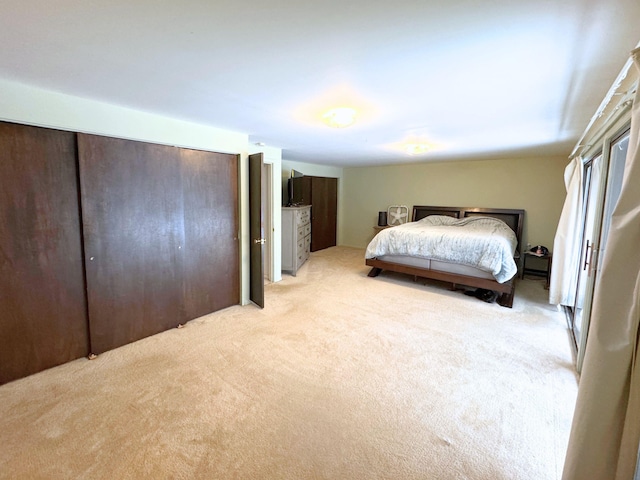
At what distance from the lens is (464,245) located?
162 inches

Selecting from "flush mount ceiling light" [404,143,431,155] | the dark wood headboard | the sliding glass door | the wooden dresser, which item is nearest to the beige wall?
the dark wood headboard

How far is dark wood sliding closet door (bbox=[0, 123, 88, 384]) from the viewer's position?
215cm

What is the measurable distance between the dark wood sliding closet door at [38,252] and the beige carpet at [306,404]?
24 cm

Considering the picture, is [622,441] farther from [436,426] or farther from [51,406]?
[51,406]

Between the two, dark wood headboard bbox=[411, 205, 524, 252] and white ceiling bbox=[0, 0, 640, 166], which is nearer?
white ceiling bbox=[0, 0, 640, 166]

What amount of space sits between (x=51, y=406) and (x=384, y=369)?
2.39 meters

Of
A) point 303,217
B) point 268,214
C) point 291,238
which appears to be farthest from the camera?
point 303,217

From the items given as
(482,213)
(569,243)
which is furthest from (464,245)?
(482,213)

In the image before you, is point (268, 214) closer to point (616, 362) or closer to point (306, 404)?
point (306, 404)

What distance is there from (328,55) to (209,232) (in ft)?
7.93

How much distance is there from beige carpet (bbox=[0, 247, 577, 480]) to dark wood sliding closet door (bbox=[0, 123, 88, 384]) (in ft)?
0.79

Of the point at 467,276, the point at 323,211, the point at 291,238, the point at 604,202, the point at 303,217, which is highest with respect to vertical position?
the point at 604,202

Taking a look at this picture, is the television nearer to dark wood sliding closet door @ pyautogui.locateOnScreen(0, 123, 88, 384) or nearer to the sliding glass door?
dark wood sliding closet door @ pyautogui.locateOnScreen(0, 123, 88, 384)

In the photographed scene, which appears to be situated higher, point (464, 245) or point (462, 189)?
point (462, 189)
